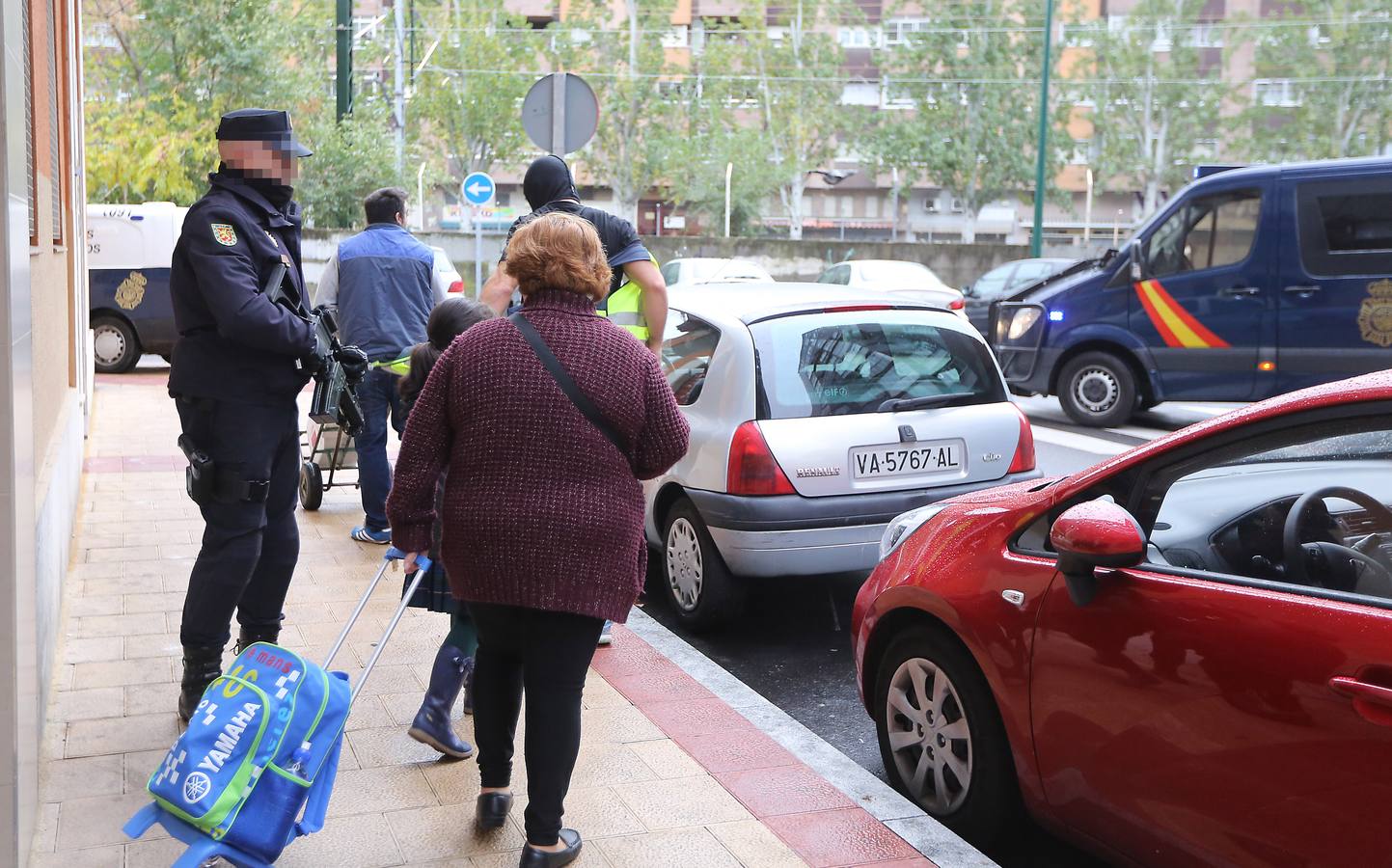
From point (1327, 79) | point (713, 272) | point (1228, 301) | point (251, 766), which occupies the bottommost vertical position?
point (251, 766)

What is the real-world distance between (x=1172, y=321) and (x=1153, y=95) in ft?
138

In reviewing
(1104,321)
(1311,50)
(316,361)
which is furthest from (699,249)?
(316,361)

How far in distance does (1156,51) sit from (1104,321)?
44.1 meters

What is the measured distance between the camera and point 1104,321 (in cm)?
1312

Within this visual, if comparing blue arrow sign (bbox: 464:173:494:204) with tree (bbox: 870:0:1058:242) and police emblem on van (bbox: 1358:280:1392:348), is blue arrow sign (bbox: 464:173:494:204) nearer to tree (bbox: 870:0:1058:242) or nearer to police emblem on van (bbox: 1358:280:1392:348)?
police emblem on van (bbox: 1358:280:1392:348)

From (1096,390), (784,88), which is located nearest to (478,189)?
(1096,390)

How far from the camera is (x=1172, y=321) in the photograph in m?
12.7

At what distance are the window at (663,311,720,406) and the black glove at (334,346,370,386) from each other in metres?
1.90

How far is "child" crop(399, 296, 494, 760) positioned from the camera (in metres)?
4.23

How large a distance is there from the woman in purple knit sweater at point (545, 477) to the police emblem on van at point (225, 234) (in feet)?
3.83

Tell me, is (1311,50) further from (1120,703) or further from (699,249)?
(1120,703)

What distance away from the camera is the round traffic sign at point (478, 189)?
23.1 m

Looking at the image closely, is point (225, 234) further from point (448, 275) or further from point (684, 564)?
point (448, 275)

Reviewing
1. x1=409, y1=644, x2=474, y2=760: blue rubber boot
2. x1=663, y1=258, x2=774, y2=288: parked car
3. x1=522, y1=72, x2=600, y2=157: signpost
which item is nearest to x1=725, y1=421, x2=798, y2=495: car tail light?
x1=409, y1=644, x2=474, y2=760: blue rubber boot
